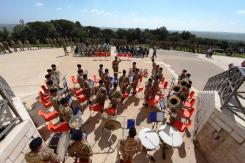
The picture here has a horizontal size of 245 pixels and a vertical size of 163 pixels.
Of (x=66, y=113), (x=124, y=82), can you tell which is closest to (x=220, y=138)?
(x=124, y=82)

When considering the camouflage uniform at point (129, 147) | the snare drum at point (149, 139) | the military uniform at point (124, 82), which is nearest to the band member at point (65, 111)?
the camouflage uniform at point (129, 147)

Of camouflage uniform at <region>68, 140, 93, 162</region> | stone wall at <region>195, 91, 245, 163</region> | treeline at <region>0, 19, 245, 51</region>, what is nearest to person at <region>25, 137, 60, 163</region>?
camouflage uniform at <region>68, 140, 93, 162</region>

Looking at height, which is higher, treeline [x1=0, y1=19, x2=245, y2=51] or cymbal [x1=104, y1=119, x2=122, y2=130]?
treeline [x1=0, y1=19, x2=245, y2=51]

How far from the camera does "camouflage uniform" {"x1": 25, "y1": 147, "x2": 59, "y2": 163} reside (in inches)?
181

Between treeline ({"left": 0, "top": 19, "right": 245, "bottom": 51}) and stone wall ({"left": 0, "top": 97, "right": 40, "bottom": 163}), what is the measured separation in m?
38.0

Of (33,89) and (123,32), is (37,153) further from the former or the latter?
(123,32)

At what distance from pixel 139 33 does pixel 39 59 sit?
49.6m

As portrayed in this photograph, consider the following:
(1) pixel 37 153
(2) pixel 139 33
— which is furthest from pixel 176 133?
(2) pixel 139 33

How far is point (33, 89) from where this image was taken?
12.6 metres

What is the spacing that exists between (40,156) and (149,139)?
3.58 m

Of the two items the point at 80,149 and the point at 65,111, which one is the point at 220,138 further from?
the point at 65,111

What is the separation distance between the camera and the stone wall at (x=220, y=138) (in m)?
5.75

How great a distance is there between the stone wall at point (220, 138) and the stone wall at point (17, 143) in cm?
674

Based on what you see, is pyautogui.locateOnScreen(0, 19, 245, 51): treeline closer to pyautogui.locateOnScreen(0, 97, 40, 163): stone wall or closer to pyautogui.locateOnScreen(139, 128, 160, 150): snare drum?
pyautogui.locateOnScreen(139, 128, 160, 150): snare drum
